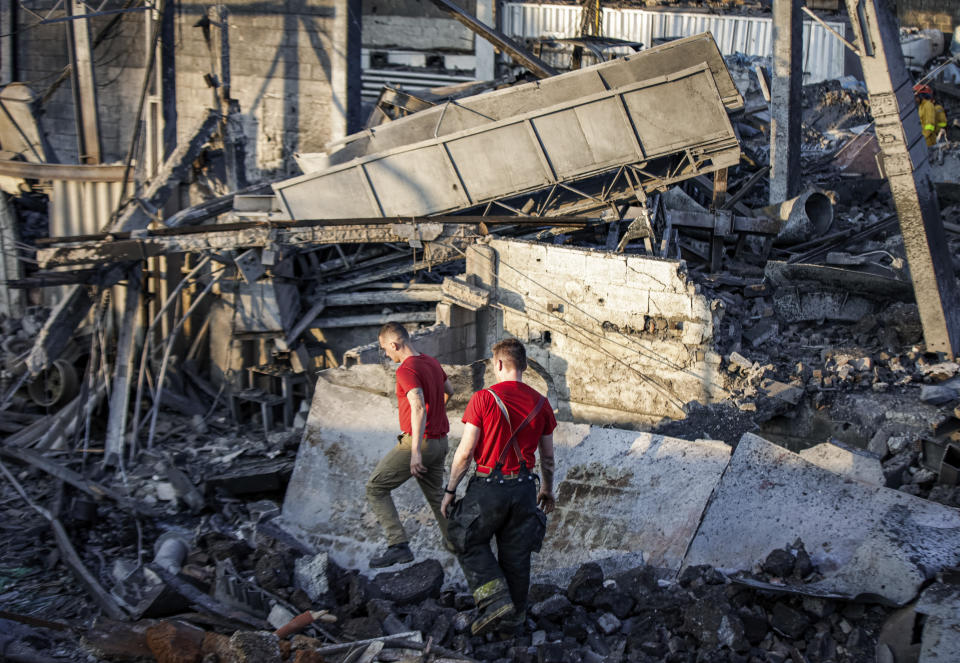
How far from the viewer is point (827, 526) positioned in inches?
188

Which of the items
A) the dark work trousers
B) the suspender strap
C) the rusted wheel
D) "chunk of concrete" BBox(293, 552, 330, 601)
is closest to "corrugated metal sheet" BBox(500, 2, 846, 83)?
the rusted wheel

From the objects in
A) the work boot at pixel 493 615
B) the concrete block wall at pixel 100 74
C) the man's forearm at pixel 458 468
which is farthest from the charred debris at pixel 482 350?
the concrete block wall at pixel 100 74

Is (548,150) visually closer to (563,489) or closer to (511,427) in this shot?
(563,489)

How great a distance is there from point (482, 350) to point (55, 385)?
4.71 m

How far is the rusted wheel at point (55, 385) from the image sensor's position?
31.4 ft

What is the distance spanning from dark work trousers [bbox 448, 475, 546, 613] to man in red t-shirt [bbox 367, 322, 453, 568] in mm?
502

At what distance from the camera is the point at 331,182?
439 inches

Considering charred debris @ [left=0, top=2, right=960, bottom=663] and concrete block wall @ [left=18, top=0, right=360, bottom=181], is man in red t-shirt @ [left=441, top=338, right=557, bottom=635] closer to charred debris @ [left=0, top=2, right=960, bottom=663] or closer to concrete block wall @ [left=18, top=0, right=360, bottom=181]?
charred debris @ [left=0, top=2, right=960, bottom=663]

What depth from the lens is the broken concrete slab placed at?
520 cm

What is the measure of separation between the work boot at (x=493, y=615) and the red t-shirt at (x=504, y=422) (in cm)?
64

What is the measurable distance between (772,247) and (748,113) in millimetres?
4495

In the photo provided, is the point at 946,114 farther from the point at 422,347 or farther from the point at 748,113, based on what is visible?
the point at 422,347

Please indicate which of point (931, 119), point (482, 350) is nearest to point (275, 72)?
point (482, 350)

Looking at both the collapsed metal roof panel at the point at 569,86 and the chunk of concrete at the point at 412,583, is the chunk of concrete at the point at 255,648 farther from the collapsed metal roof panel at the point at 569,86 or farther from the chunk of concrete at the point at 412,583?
the collapsed metal roof panel at the point at 569,86
